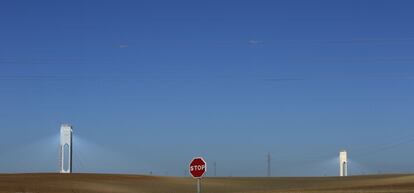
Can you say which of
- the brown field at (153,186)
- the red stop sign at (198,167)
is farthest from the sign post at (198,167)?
the brown field at (153,186)

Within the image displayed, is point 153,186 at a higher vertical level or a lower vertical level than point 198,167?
higher

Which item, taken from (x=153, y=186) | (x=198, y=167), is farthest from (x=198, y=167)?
(x=153, y=186)

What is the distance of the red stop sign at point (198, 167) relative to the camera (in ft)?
102

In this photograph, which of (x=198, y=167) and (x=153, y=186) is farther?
(x=153, y=186)

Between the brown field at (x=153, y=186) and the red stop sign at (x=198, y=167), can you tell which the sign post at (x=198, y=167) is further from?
the brown field at (x=153, y=186)

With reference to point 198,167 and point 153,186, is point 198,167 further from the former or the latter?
point 153,186

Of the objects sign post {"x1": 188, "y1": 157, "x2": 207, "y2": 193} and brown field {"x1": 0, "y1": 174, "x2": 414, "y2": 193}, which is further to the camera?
brown field {"x1": 0, "y1": 174, "x2": 414, "y2": 193}

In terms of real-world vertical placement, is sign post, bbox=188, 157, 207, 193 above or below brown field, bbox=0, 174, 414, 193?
below

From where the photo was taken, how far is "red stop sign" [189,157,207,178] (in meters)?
31.1

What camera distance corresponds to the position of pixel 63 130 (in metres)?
149

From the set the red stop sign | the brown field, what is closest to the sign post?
the red stop sign

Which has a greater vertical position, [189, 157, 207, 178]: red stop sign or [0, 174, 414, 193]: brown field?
[0, 174, 414, 193]: brown field

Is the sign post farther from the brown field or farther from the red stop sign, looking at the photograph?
the brown field

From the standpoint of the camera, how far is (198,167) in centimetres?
3116
